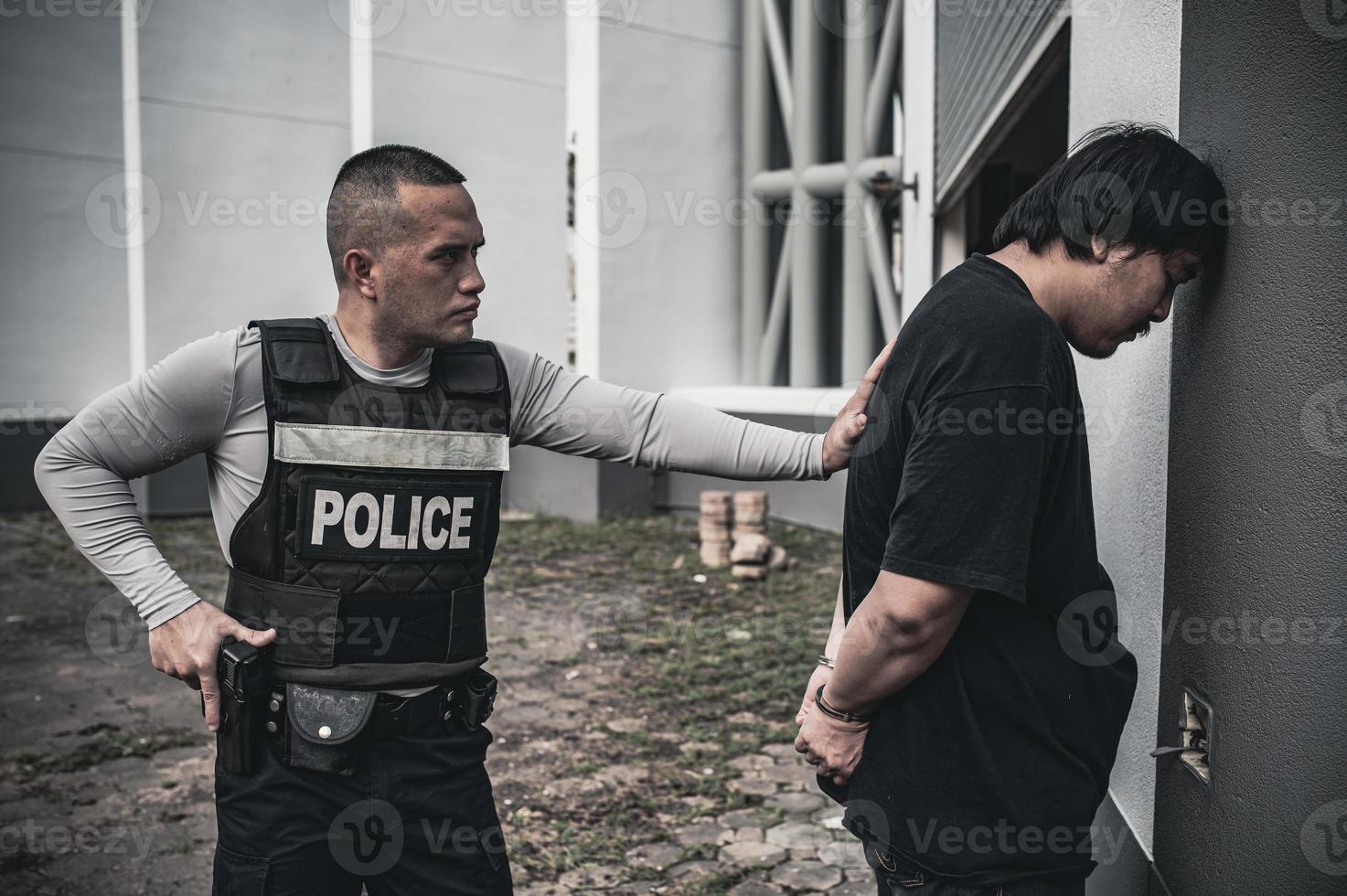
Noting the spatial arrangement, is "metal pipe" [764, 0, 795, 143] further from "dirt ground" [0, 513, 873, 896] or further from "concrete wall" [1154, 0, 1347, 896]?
"concrete wall" [1154, 0, 1347, 896]

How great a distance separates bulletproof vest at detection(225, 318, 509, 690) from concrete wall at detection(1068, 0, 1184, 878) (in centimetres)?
154

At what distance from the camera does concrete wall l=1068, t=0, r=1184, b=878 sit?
2.45m

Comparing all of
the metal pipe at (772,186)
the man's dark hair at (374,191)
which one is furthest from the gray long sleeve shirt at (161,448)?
the metal pipe at (772,186)

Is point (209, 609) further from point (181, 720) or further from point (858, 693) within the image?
point (181, 720)

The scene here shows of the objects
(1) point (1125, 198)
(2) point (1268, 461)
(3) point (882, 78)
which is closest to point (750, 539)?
(3) point (882, 78)

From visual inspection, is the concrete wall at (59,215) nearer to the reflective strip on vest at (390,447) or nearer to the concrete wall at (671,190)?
the concrete wall at (671,190)

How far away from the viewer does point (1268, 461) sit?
175cm

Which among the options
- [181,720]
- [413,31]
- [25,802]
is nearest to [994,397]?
[25,802]

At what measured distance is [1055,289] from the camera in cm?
174

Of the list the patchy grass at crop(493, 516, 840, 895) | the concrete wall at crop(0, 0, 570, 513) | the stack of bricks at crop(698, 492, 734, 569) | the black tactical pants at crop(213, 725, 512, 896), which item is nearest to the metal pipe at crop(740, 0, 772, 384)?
the concrete wall at crop(0, 0, 570, 513)

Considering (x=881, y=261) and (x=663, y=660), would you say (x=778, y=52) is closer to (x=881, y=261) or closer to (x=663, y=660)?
(x=881, y=261)

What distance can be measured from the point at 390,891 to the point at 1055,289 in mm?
1727

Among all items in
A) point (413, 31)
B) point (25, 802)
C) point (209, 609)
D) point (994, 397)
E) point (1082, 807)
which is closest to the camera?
point (994, 397)

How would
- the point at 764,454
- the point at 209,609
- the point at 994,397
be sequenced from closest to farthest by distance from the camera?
the point at 994,397 < the point at 209,609 < the point at 764,454
